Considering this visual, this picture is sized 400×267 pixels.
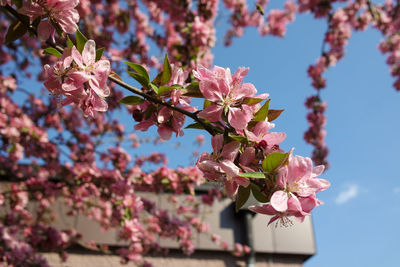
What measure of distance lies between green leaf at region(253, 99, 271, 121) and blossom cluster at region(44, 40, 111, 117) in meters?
0.42

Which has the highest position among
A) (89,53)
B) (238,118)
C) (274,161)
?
(89,53)

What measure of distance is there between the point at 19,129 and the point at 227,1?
9.81ft

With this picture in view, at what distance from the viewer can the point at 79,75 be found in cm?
89

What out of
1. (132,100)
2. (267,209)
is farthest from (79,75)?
(267,209)

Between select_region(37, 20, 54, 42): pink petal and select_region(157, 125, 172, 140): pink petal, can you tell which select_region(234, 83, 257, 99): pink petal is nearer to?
select_region(157, 125, 172, 140): pink petal

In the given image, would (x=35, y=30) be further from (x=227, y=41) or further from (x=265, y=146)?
(x=227, y=41)

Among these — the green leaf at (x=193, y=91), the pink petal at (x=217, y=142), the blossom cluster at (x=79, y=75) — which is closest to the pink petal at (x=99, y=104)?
the blossom cluster at (x=79, y=75)

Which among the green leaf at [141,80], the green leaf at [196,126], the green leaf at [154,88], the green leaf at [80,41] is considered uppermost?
the green leaf at [80,41]

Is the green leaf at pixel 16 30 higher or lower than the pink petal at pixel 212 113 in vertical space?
higher

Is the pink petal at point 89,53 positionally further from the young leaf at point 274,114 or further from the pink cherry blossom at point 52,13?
the young leaf at point 274,114

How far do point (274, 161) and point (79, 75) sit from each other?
0.56m

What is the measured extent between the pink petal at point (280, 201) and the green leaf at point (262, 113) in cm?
20

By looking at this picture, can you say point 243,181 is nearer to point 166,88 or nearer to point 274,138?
point 274,138

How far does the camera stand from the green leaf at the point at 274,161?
783mm
